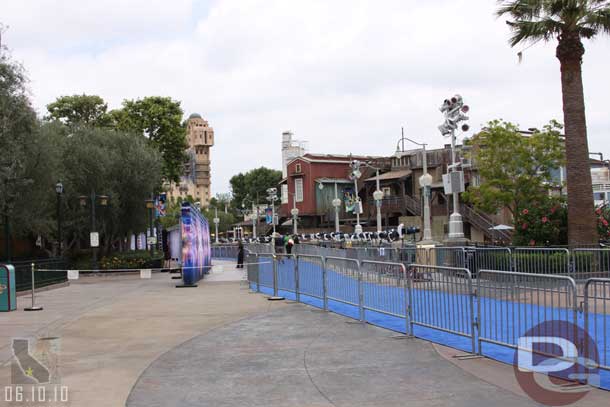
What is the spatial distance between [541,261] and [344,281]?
23.3 feet

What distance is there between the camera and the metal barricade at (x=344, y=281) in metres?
12.7

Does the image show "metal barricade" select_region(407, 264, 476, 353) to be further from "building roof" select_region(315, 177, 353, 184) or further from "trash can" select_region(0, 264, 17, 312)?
"building roof" select_region(315, 177, 353, 184)

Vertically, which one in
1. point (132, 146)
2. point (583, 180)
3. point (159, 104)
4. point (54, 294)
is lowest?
point (54, 294)

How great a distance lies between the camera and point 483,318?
875 cm

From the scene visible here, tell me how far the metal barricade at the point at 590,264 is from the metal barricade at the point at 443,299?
25.7 ft

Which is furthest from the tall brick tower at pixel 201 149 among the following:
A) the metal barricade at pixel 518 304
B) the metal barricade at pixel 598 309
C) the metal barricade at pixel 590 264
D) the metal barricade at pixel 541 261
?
the metal barricade at pixel 598 309

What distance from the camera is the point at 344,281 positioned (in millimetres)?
13789

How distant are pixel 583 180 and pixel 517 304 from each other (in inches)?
621

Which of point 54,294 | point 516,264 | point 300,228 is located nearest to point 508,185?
point 516,264

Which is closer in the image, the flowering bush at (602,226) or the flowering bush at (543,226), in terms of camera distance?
the flowering bush at (543,226)

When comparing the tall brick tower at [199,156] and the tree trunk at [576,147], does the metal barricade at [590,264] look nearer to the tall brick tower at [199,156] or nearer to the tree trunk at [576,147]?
the tree trunk at [576,147]

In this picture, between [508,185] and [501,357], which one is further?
[508,185]

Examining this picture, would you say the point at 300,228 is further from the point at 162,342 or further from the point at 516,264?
the point at 162,342

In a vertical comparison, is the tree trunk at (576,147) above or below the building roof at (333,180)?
below
